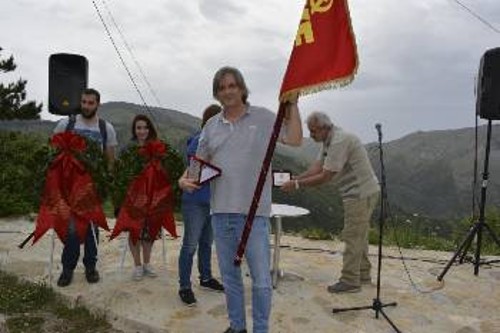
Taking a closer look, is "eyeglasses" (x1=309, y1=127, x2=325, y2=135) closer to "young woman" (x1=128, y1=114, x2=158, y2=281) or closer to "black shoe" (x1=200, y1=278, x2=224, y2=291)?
"young woman" (x1=128, y1=114, x2=158, y2=281)

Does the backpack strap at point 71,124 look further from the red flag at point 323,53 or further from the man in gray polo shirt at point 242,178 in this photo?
the red flag at point 323,53

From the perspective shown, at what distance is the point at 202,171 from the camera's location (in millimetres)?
4680

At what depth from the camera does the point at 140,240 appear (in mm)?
6816

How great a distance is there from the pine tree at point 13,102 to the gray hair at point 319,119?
1945 centimetres

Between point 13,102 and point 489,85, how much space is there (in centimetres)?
1984

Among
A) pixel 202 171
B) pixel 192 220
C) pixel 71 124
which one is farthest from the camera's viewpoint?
pixel 71 124

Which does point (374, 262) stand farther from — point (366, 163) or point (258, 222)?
point (258, 222)

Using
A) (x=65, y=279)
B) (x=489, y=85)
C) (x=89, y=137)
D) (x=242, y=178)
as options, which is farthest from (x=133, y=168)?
(x=489, y=85)

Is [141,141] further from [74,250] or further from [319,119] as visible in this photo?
[319,119]

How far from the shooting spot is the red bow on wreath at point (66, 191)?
254 inches

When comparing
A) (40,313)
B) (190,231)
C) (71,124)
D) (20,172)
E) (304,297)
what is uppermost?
(71,124)

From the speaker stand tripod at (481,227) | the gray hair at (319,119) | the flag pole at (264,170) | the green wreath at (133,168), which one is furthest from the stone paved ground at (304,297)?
the gray hair at (319,119)

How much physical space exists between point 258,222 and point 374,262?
426 centimetres

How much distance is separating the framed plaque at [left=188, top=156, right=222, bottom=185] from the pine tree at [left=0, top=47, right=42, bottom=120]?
807 inches
